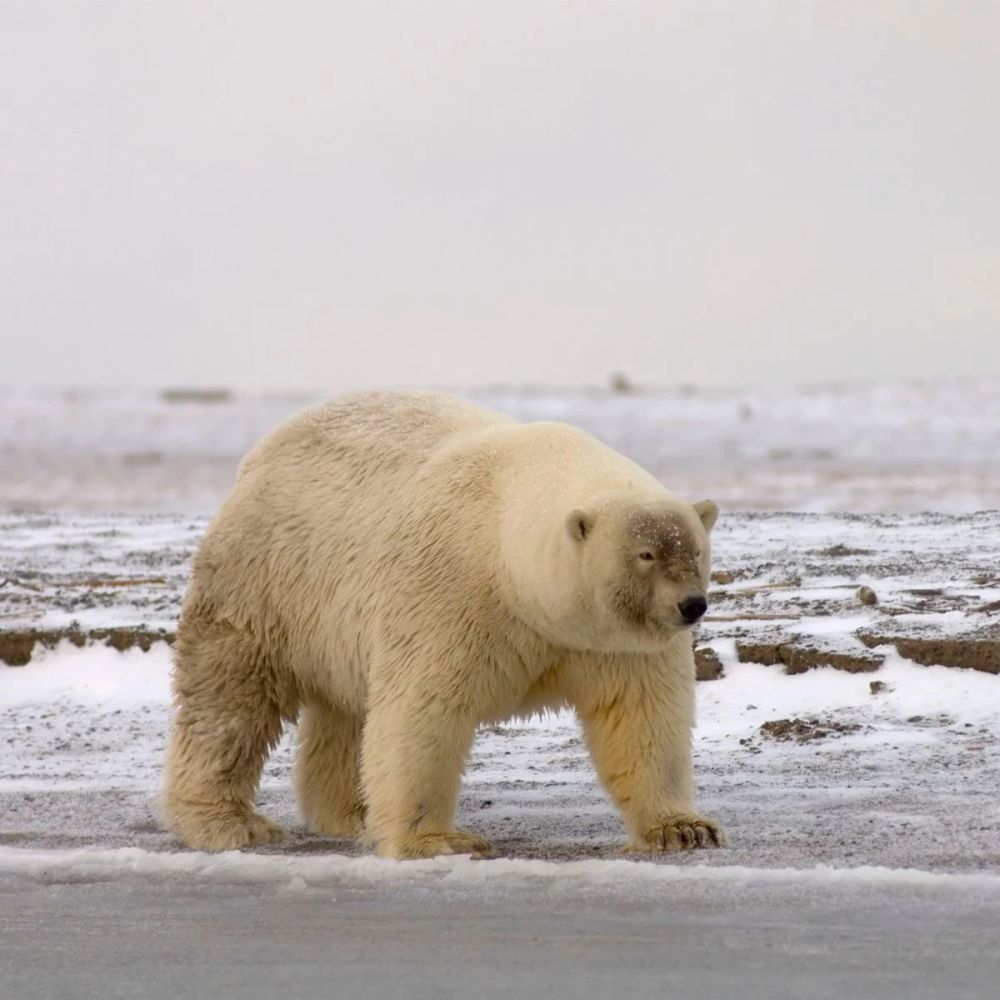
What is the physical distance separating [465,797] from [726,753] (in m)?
1.14

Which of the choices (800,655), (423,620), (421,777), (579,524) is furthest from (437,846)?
(800,655)

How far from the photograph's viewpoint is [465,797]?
257 inches

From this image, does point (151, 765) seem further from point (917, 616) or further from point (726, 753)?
point (917, 616)

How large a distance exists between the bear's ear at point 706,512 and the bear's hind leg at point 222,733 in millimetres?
1886

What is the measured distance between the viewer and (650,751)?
546 cm

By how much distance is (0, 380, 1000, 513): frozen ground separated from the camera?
59.0 feet

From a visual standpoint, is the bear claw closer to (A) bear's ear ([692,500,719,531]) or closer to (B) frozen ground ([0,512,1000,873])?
(B) frozen ground ([0,512,1000,873])

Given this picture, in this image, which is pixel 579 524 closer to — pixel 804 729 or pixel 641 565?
pixel 641 565

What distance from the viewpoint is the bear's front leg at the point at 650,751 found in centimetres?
540

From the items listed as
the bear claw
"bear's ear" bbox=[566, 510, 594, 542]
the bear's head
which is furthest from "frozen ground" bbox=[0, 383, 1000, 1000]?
"bear's ear" bbox=[566, 510, 594, 542]

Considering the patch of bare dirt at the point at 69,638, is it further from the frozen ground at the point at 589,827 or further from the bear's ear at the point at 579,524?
the bear's ear at the point at 579,524

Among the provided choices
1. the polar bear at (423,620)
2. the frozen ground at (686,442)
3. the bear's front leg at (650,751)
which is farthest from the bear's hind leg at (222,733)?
the frozen ground at (686,442)

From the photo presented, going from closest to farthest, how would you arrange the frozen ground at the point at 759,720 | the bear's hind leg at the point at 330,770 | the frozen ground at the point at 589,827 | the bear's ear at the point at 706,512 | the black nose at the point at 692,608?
the frozen ground at the point at 589,827, the black nose at the point at 692,608, the bear's ear at the point at 706,512, the frozen ground at the point at 759,720, the bear's hind leg at the point at 330,770

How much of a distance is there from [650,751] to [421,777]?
73 cm
